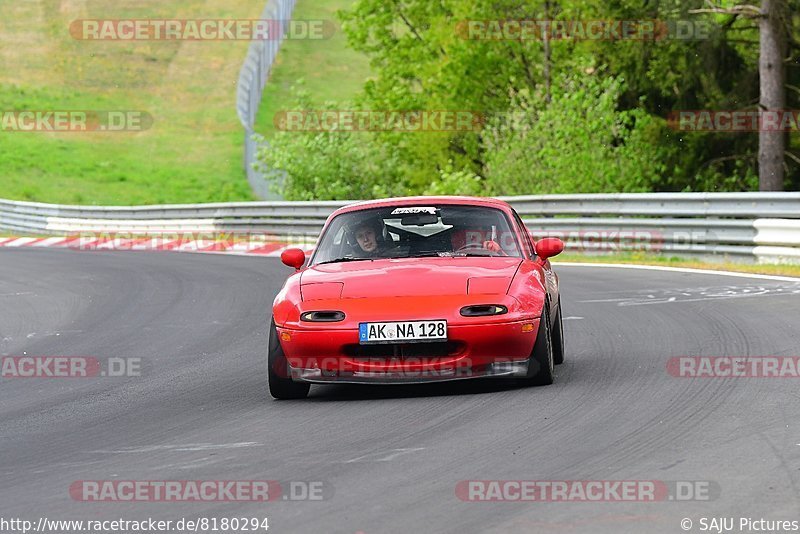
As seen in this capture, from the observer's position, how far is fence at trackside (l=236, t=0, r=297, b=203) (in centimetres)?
5203

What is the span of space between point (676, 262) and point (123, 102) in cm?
5683

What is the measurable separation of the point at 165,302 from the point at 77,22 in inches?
2949

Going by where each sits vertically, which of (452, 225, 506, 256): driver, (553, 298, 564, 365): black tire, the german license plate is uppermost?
(452, 225, 506, 256): driver

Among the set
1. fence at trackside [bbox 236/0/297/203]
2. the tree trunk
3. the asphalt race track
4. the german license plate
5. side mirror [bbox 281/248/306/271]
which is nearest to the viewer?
the asphalt race track

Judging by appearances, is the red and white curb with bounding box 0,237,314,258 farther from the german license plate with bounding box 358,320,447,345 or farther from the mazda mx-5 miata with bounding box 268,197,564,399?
the german license plate with bounding box 358,320,447,345

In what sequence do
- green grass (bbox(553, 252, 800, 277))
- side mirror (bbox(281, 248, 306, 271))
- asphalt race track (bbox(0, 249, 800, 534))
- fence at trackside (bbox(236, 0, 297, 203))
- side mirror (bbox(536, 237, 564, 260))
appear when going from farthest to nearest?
1. fence at trackside (bbox(236, 0, 297, 203))
2. green grass (bbox(553, 252, 800, 277))
3. side mirror (bbox(536, 237, 564, 260))
4. side mirror (bbox(281, 248, 306, 271))
5. asphalt race track (bbox(0, 249, 800, 534))

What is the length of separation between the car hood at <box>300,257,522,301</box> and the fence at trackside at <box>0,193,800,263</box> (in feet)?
32.4

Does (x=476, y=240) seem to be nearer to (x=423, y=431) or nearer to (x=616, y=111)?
(x=423, y=431)

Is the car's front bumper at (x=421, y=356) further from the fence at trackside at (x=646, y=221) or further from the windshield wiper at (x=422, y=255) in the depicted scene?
the fence at trackside at (x=646, y=221)

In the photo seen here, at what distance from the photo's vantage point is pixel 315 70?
80.8 m

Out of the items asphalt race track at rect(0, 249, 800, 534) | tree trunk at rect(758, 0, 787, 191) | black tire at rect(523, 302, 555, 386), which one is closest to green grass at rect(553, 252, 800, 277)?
asphalt race track at rect(0, 249, 800, 534)

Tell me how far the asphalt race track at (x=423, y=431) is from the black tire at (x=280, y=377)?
0.13m

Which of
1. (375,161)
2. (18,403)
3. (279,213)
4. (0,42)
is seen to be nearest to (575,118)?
(279,213)

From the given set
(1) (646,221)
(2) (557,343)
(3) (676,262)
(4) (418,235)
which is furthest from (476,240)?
(1) (646,221)
